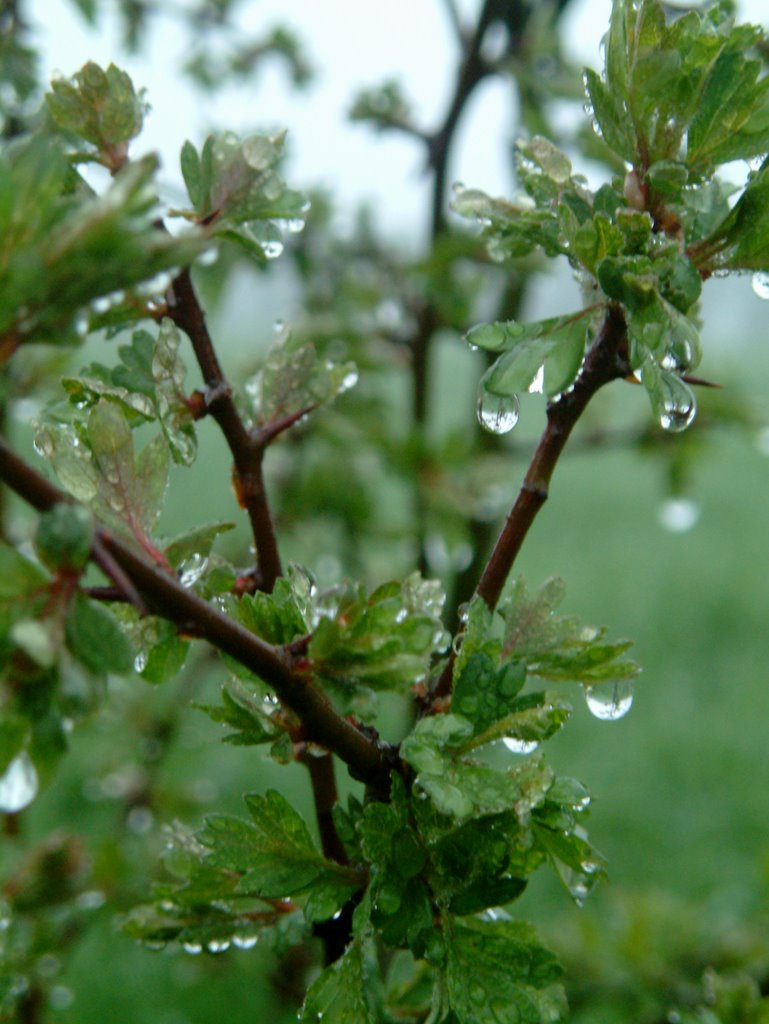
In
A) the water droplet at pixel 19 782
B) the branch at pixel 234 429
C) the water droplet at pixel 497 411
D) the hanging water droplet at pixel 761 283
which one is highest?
the hanging water droplet at pixel 761 283

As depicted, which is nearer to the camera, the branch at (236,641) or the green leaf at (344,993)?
the branch at (236,641)

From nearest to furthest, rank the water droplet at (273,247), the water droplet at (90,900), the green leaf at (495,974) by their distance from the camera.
A: 1. the green leaf at (495,974)
2. the water droplet at (273,247)
3. the water droplet at (90,900)

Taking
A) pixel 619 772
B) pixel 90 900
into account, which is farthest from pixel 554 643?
pixel 619 772

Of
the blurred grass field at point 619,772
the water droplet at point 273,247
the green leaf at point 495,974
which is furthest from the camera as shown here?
the blurred grass field at point 619,772

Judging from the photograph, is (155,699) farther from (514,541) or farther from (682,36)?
(682,36)

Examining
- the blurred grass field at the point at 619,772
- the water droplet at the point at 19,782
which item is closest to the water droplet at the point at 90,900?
the blurred grass field at the point at 619,772

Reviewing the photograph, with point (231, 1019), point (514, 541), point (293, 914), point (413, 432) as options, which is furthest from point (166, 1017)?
point (514, 541)

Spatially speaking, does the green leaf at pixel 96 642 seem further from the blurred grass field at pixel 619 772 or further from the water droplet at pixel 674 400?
the blurred grass field at pixel 619 772
